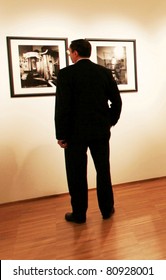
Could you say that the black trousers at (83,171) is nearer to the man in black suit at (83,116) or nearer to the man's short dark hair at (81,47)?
the man in black suit at (83,116)

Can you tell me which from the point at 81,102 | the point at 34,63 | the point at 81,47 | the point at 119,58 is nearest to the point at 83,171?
the point at 81,102

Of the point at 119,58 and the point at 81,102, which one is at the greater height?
the point at 119,58

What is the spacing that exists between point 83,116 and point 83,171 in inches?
17.6

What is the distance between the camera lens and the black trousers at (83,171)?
2227 mm

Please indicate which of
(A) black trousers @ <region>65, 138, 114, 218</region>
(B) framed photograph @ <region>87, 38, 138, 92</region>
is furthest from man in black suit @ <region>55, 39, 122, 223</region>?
(B) framed photograph @ <region>87, 38, 138, 92</region>

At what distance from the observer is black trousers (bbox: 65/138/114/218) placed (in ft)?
7.31

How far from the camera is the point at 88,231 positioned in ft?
7.16

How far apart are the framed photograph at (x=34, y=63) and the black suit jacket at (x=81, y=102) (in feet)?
2.70

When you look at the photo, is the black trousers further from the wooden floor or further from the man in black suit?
the wooden floor

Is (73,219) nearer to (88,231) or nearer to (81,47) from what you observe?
(88,231)

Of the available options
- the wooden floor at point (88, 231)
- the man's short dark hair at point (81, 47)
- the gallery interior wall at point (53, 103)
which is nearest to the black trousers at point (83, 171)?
the wooden floor at point (88, 231)

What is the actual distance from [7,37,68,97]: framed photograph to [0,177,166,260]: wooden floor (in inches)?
46.4

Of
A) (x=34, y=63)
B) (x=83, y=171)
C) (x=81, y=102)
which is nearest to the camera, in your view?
(x=81, y=102)
